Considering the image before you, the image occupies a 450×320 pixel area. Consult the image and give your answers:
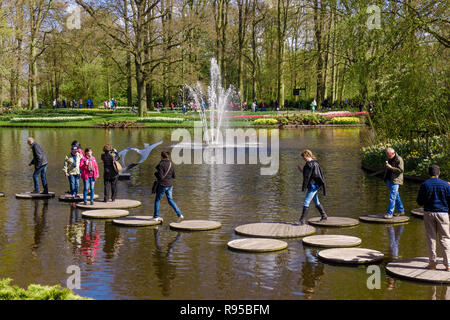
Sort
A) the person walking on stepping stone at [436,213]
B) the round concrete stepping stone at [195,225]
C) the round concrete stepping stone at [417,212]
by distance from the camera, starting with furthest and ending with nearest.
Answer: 1. the round concrete stepping stone at [417,212]
2. the round concrete stepping stone at [195,225]
3. the person walking on stepping stone at [436,213]

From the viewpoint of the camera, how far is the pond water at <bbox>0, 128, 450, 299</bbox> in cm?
833

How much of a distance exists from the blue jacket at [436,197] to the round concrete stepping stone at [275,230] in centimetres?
318

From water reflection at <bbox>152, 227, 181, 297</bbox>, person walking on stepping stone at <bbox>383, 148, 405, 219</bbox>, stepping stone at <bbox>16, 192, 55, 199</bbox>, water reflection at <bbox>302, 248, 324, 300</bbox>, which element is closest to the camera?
water reflection at <bbox>302, 248, 324, 300</bbox>

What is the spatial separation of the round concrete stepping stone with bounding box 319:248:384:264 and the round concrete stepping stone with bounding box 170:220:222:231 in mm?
3004

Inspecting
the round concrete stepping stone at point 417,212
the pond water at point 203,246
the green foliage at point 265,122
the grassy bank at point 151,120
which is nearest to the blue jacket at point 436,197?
the pond water at point 203,246

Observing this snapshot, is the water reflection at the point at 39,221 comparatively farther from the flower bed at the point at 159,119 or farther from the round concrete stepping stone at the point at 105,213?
the flower bed at the point at 159,119

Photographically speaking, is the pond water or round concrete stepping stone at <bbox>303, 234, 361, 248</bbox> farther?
round concrete stepping stone at <bbox>303, 234, 361, 248</bbox>

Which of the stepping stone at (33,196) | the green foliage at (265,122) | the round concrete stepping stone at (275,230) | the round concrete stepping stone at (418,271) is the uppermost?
the green foliage at (265,122)

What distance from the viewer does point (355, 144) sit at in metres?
34.0

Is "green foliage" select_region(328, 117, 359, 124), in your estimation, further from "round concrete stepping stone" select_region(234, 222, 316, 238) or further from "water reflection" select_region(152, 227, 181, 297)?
"water reflection" select_region(152, 227, 181, 297)

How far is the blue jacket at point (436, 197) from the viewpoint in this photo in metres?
9.09

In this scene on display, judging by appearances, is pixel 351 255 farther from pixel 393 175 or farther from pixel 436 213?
pixel 393 175

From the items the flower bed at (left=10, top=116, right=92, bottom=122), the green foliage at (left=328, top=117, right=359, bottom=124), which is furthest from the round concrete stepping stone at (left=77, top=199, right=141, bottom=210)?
the flower bed at (left=10, top=116, right=92, bottom=122)
